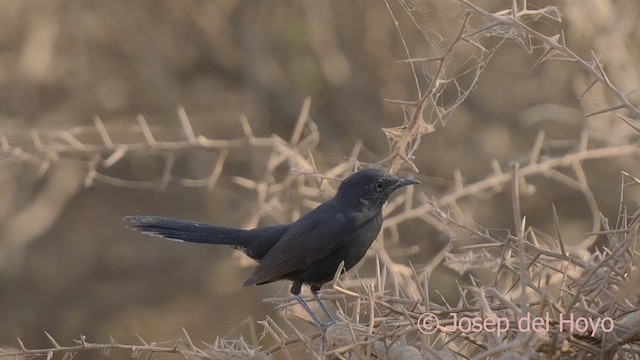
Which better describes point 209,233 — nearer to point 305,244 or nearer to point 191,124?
point 305,244

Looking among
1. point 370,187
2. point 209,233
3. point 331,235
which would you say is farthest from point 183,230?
point 370,187

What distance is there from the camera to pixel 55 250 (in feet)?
34.6

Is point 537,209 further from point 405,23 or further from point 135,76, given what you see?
point 135,76

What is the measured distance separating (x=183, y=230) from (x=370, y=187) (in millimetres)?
833

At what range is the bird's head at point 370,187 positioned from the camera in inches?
159

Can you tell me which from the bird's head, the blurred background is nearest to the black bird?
the bird's head

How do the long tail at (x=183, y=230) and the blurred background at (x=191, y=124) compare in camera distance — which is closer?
the long tail at (x=183, y=230)

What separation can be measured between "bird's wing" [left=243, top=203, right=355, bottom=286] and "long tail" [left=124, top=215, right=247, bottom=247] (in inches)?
10.0

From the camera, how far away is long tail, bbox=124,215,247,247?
4.30 meters

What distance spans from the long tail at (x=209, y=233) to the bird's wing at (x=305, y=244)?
0.65 feet

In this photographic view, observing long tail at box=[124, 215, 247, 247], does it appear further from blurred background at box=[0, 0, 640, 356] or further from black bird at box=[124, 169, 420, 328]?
blurred background at box=[0, 0, 640, 356]

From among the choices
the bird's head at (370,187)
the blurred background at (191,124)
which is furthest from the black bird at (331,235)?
the blurred background at (191,124)

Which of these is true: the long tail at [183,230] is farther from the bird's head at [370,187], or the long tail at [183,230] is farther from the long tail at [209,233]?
the bird's head at [370,187]

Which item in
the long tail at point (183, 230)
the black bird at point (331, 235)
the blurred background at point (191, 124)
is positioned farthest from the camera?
the blurred background at point (191, 124)
